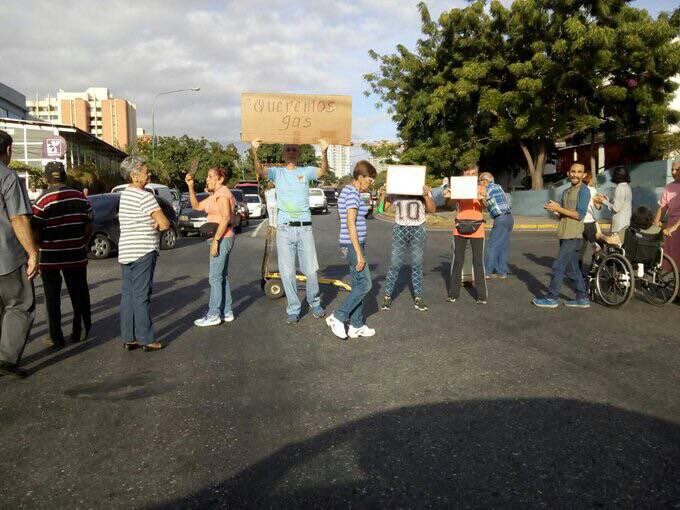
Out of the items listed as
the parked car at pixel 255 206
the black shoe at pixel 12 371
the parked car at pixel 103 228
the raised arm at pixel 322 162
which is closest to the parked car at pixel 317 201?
the parked car at pixel 255 206

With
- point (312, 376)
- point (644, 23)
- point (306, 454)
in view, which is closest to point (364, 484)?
point (306, 454)

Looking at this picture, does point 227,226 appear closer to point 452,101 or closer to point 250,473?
point 250,473

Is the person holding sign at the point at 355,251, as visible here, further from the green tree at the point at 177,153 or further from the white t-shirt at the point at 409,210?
the green tree at the point at 177,153

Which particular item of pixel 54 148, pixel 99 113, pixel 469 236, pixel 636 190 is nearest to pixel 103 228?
pixel 469 236

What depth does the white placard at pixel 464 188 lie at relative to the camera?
7324mm

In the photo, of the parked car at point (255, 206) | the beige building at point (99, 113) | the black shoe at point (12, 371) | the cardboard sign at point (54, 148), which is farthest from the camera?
the beige building at point (99, 113)

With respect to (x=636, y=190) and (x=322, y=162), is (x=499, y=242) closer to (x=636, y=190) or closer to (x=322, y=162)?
(x=322, y=162)

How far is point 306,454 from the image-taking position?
317 cm

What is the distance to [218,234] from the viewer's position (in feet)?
20.2

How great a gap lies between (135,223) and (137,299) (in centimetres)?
69

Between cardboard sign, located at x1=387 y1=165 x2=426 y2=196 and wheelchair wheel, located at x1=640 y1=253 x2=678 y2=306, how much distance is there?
3.30 meters

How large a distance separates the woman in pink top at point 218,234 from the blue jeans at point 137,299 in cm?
101

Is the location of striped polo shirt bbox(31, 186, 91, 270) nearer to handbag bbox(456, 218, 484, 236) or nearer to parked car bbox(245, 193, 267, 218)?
handbag bbox(456, 218, 484, 236)

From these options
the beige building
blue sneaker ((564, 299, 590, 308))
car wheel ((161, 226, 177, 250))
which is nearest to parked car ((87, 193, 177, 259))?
car wheel ((161, 226, 177, 250))
